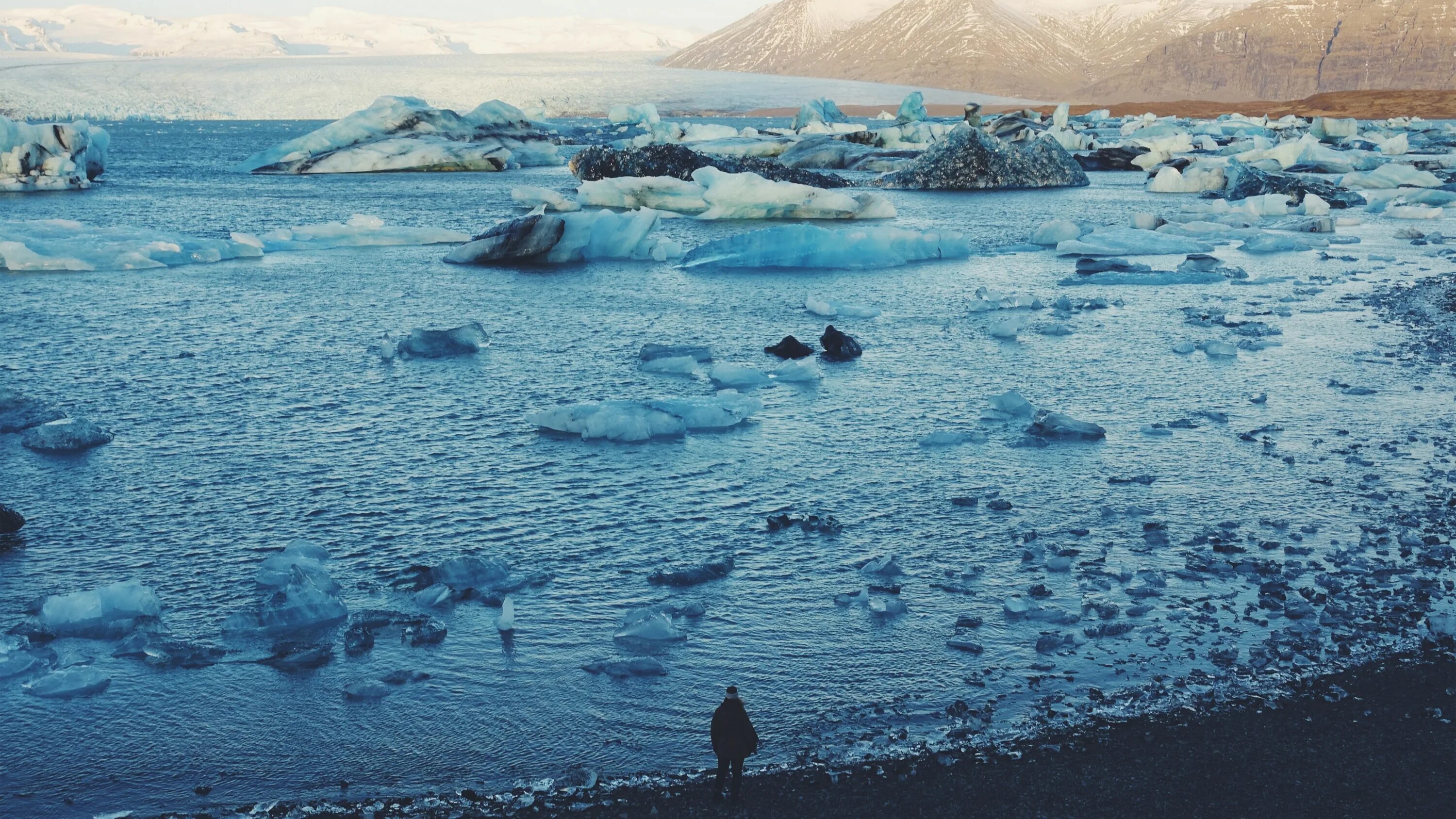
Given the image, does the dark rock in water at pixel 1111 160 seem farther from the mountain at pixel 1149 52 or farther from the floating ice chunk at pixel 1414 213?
the mountain at pixel 1149 52

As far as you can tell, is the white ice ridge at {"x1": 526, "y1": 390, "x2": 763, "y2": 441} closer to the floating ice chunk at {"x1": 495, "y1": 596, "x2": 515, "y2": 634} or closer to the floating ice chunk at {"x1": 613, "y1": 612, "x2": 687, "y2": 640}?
the floating ice chunk at {"x1": 495, "y1": 596, "x2": 515, "y2": 634}

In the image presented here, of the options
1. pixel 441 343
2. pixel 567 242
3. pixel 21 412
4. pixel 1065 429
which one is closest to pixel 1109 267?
pixel 567 242

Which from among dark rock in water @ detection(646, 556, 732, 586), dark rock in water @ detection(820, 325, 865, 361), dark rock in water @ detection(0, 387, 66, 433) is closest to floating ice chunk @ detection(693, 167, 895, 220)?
dark rock in water @ detection(820, 325, 865, 361)

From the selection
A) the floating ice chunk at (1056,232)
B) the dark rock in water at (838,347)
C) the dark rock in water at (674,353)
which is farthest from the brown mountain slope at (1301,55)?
the dark rock in water at (674,353)

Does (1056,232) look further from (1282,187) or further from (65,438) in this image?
(65,438)

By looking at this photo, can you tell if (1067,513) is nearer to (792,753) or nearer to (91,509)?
(792,753)

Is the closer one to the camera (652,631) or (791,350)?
(652,631)
